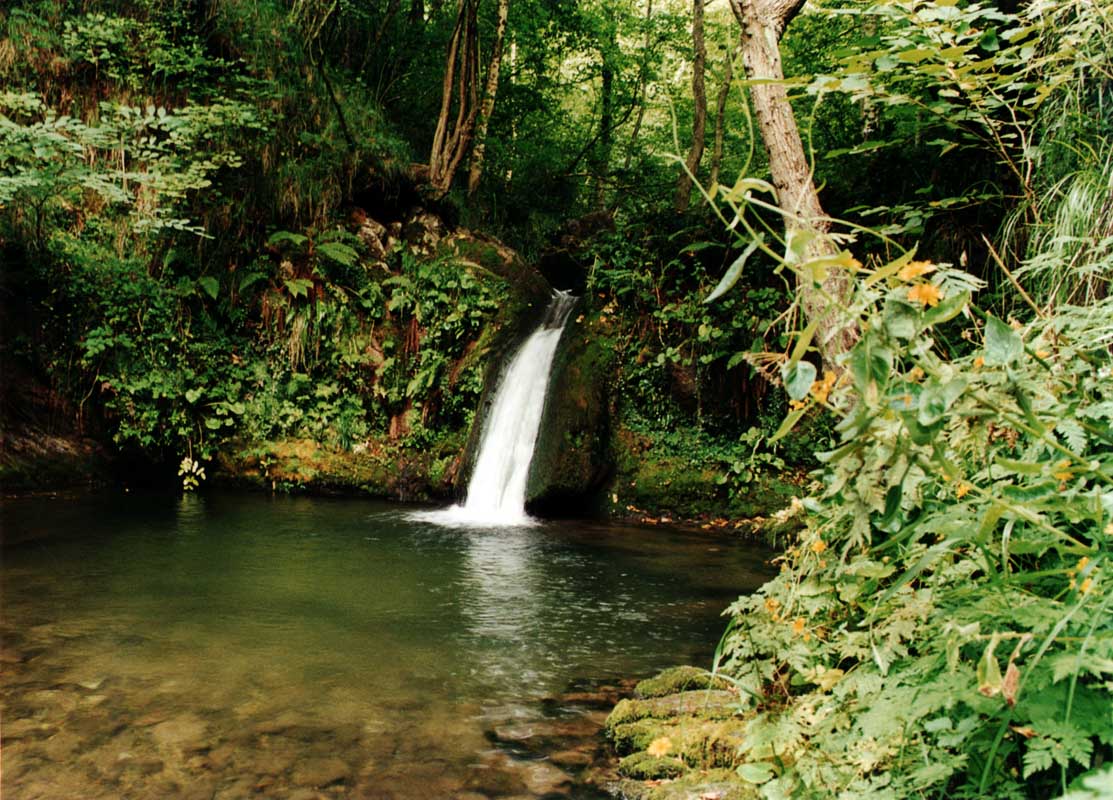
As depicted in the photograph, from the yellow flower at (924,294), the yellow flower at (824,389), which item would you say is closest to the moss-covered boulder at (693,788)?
the yellow flower at (824,389)

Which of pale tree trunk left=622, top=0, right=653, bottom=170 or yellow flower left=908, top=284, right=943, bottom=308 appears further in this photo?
pale tree trunk left=622, top=0, right=653, bottom=170

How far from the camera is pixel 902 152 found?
26.0 feet

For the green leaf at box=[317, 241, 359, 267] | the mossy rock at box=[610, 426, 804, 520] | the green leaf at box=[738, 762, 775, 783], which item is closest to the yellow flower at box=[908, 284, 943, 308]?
the green leaf at box=[738, 762, 775, 783]

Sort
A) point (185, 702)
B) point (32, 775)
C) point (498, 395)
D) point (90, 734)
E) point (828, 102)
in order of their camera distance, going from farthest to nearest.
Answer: point (828, 102), point (498, 395), point (185, 702), point (90, 734), point (32, 775)

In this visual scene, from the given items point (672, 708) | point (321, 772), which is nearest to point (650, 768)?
point (672, 708)

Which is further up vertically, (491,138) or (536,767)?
(491,138)

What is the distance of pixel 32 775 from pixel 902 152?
8506 mm

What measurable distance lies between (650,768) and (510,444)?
6087mm

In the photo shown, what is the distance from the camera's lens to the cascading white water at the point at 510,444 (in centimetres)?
856

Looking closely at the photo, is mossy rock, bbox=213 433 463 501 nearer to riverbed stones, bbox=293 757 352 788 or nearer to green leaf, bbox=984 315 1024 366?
riverbed stones, bbox=293 757 352 788

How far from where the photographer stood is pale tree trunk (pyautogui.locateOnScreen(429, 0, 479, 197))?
37.9ft

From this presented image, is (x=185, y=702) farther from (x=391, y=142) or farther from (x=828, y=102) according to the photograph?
(x=828, y=102)

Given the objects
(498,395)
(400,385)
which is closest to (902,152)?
(498,395)

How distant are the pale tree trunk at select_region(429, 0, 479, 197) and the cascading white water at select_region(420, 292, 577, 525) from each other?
11.9 feet
